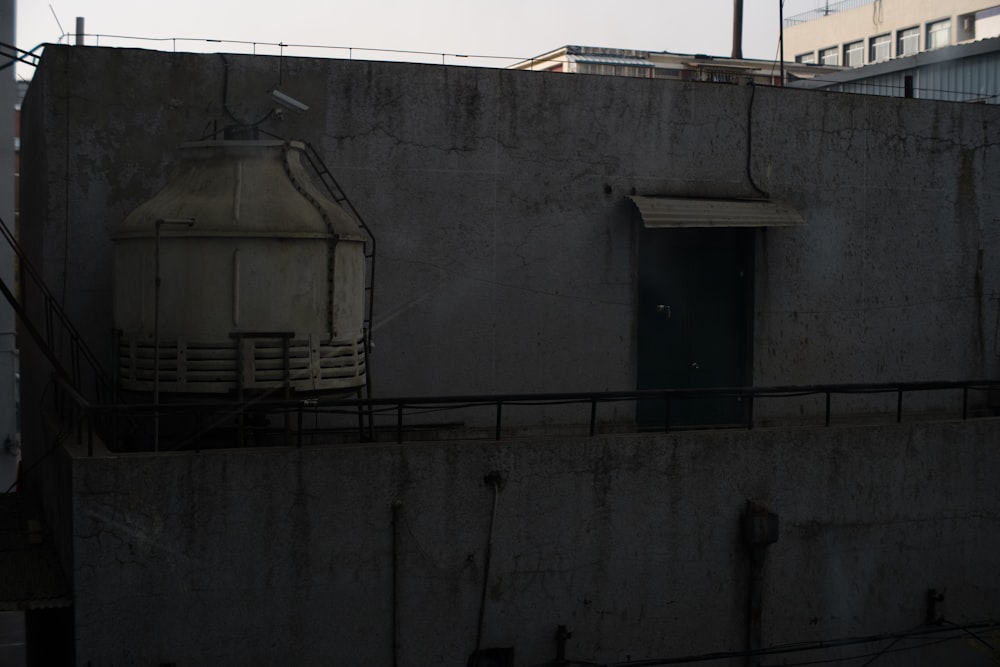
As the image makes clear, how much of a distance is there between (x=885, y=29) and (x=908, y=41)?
6.32 feet

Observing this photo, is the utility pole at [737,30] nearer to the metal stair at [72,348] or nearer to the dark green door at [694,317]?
the dark green door at [694,317]

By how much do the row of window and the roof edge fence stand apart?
3457cm

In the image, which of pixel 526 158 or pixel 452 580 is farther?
pixel 526 158

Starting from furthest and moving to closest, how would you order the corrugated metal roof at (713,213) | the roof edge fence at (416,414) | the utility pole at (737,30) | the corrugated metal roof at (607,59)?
the utility pole at (737,30)
the corrugated metal roof at (607,59)
the corrugated metal roof at (713,213)
the roof edge fence at (416,414)

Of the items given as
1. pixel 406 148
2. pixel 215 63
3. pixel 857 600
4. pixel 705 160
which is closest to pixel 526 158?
pixel 406 148

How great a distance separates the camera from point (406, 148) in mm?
12391

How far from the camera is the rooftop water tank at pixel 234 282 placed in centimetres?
980

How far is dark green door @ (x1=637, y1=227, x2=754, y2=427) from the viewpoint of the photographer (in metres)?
13.8

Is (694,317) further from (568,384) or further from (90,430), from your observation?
→ (90,430)

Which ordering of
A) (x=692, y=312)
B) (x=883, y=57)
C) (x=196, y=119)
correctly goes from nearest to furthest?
(x=196, y=119)
(x=692, y=312)
(x=883, y=57)

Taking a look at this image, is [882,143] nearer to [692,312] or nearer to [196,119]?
[692,312]

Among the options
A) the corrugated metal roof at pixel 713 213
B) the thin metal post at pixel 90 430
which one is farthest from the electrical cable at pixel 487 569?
the corrugated metal roof at pixel 713 213

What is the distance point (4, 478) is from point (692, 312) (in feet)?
41.9

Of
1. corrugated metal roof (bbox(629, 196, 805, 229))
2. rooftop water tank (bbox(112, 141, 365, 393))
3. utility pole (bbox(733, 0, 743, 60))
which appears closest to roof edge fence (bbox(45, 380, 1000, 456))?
rooftop water tank (bbox(112, 141, 365, 393))
